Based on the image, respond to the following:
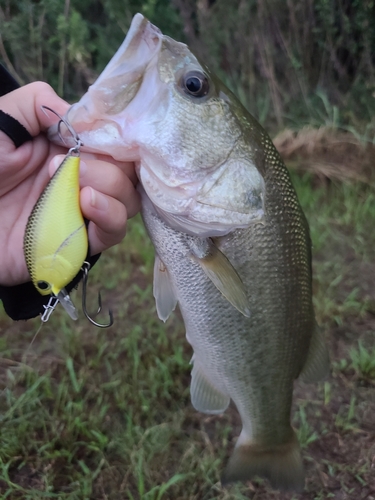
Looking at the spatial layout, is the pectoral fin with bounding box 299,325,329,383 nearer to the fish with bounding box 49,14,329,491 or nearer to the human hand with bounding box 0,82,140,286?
the fish with bounding box 49,14,329,491

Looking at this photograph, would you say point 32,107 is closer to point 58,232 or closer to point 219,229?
point 58,232

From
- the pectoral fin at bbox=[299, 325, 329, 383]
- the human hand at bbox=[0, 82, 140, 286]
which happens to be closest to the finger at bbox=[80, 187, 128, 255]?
the human hand at bbox=[0, 82, 140, 286]

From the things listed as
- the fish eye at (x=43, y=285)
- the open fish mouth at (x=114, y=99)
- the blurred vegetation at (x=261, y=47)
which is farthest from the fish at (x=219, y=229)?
the blurred vegetation at (x=261, y=47)

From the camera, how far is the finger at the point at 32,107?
1062mm

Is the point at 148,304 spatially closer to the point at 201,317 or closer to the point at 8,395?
the point at 8,395

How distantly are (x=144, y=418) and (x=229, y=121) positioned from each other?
136cm

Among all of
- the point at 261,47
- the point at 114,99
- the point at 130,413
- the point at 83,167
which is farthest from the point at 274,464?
the point at 261,47

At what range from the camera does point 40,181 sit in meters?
1.21

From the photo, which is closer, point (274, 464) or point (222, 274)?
point (222, 274)

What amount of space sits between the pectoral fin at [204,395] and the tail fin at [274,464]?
157 millimetres

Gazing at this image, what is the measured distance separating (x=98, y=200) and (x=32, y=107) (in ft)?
0.99

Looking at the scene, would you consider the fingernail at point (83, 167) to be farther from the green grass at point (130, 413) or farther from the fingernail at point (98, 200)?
the green grass at point (130, 413)

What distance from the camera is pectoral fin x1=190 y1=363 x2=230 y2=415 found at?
1.46 metres

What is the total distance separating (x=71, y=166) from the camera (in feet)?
2.98
